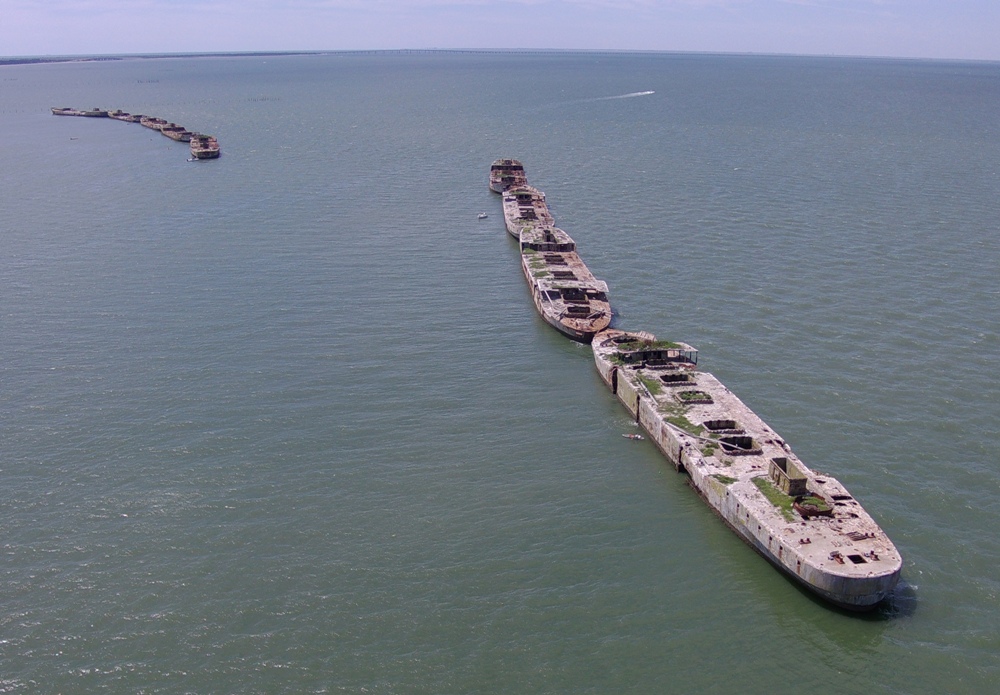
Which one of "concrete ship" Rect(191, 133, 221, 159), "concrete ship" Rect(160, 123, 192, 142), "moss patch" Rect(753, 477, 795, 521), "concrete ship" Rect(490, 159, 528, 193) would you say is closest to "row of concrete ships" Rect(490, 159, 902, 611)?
"moss patch" Rect(753, 477, 795, 521)

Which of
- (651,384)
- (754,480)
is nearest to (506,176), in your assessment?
(651,384)

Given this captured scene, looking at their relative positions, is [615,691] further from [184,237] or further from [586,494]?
[184,237]

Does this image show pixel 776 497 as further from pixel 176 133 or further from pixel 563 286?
pixel 176 133

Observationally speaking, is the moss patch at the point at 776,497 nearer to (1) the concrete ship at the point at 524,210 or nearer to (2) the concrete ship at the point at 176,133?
(1) the concrete ship at the point at 524,210

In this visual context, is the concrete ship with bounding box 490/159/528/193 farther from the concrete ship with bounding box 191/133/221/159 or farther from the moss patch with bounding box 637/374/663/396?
the moss patch with bounding box 637/374/663/396

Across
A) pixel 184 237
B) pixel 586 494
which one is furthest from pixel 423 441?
pixel 184 237

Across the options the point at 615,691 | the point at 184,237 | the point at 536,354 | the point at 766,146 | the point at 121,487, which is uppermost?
the point at 766,146
